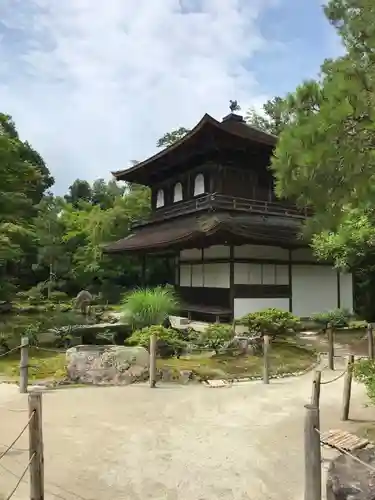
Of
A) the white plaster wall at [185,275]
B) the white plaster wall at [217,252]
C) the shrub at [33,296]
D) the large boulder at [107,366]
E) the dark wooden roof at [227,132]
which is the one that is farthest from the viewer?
the shrub at [33,296]

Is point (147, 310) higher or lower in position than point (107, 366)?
higher

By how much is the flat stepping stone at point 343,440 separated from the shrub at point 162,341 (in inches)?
248

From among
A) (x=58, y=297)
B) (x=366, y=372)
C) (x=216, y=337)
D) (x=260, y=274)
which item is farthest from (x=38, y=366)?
(x=58, y=297)

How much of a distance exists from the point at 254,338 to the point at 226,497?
8.25 metres

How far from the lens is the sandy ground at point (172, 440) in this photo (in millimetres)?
4574

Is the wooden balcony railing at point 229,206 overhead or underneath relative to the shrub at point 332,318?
overhead

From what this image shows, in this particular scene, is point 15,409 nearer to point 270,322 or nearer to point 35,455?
point 35,455

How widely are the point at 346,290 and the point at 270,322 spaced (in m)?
7.72

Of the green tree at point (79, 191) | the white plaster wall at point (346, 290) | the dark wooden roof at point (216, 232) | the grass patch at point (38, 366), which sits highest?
the green tree at point (79, 191)

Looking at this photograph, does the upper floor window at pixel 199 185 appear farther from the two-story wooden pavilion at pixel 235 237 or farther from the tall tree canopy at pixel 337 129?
the tall tree canopy at pixel 337 129


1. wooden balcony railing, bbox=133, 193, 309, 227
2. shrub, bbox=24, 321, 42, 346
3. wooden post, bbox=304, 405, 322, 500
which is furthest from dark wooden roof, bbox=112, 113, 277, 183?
wooden post, bbox=304, 405, 322, 500

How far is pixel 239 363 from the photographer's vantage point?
1116 cm

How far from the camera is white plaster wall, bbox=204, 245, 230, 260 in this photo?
1752 centimetres

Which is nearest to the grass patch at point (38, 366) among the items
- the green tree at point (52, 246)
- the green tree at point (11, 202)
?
the green tree at point (11, 202)
